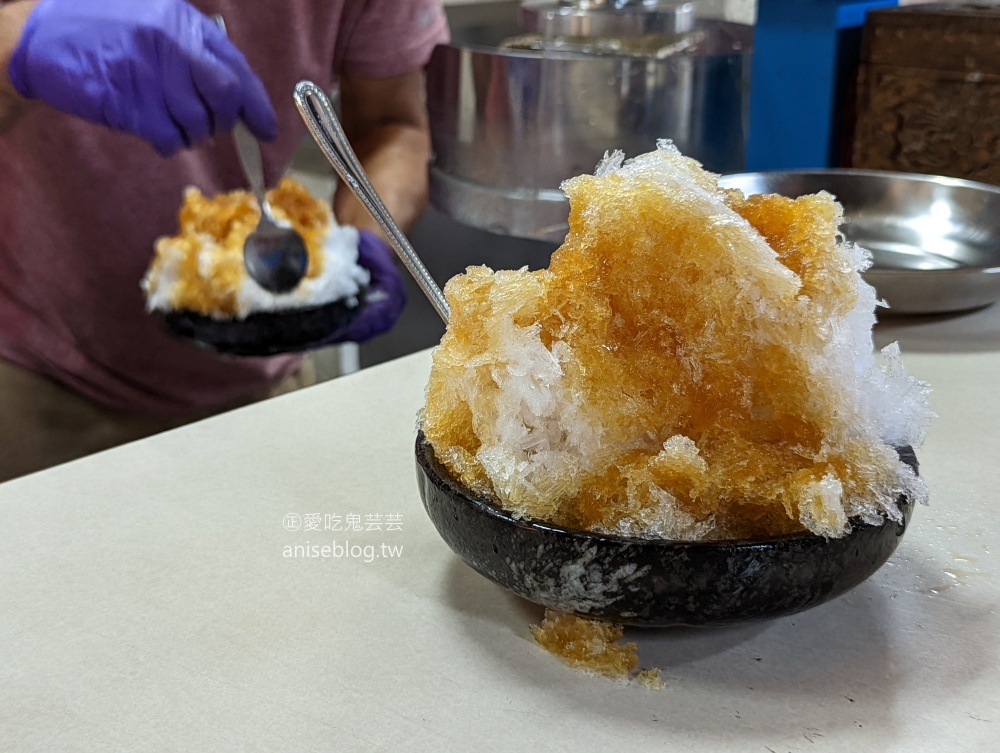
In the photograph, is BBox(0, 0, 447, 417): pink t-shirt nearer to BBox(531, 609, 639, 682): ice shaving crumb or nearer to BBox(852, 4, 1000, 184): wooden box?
BBox(852, 4, 1000, 184): wooden box

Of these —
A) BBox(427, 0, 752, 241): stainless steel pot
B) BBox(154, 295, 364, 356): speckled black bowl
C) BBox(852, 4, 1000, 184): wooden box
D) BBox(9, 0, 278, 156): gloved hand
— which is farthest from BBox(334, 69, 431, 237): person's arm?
BBox(852, 4, 1000, 184): wooden box

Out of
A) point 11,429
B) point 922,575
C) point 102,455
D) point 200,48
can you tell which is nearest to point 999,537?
point 922,575

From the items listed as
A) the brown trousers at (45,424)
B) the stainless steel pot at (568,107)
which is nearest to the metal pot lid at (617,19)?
the stainless steel pot at (568,107)

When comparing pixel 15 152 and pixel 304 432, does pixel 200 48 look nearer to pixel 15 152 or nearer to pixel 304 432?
pixel 15 152

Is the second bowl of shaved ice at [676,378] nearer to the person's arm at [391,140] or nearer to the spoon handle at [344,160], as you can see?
the spoon handle at [344,160]

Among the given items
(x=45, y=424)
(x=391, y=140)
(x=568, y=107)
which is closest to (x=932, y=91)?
(x=568, y=107)

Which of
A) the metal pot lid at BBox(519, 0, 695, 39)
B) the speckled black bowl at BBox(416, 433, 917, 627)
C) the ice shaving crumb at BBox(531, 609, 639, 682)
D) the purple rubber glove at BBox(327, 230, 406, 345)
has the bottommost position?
the purple rubber glove at BBox(327, 230, 406, 345)

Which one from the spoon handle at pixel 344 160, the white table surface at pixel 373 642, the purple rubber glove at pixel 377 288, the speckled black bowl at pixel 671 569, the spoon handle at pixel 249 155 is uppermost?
the spoon handle at pixel 344 160
